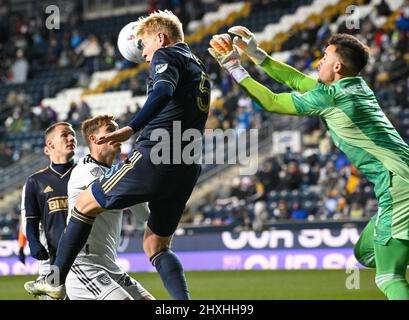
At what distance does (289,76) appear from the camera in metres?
6.91

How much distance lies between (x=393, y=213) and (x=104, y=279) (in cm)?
204

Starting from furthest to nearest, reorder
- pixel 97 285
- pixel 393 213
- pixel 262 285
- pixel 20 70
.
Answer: pixel 20 70
pixel 262 285
pixel 97 285
pixel 393 213

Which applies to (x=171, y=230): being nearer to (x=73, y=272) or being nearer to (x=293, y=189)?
(x=73, y=272)

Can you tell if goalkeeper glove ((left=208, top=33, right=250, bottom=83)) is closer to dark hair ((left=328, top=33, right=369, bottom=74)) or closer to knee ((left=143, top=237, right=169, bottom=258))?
dark hair ((left=328, top=33, right=369, bottom=74))

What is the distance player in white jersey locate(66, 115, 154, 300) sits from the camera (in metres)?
6.21

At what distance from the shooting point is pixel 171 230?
6.68 meters

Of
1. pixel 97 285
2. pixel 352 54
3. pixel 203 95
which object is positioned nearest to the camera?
pixel 352 54

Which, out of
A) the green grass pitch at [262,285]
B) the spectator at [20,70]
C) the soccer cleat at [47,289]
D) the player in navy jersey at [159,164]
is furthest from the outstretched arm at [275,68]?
the spectator at [20,70]

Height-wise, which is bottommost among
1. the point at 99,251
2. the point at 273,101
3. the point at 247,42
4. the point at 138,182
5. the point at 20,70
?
the point at 99,251

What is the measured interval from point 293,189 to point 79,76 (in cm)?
1116

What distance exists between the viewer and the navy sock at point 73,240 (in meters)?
6.12

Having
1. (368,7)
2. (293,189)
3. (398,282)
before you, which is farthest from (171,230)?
(368,7)

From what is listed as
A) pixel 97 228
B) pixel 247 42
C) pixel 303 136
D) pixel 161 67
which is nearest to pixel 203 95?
pixel 161 67

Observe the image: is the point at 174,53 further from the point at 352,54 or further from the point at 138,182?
the point at 352,54
